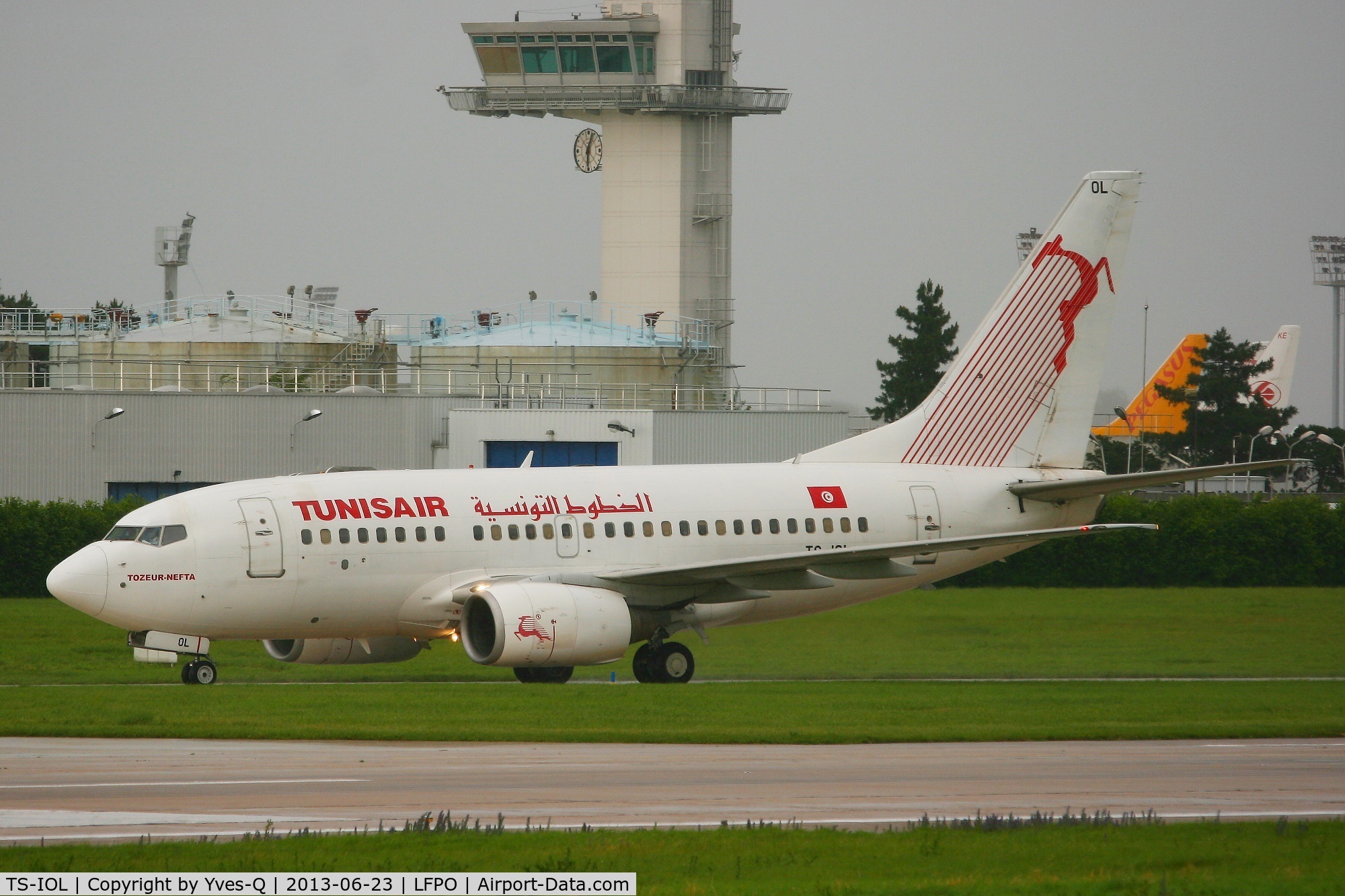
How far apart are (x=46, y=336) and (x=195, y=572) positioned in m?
48.7

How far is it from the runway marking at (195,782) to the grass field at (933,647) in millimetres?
13958

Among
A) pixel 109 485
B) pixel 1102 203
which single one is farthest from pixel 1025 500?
pixel 109 485

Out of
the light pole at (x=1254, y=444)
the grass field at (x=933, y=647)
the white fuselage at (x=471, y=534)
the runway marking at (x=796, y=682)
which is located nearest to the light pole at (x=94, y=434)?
the grass field at (x=933, y=647)

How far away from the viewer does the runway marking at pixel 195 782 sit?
16.9 meters

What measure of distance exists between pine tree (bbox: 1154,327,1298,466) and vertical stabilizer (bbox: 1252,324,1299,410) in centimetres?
81

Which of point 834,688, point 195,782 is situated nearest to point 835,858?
point 195,782

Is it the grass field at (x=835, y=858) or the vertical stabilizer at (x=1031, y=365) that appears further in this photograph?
the vertical stabilizer at (x=1031, y=365)

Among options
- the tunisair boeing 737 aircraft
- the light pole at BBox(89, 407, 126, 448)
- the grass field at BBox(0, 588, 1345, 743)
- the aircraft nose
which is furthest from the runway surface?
the light pole at BBox(89, 407, 126, 448)

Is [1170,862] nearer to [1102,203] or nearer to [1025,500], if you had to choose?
[1025,500]

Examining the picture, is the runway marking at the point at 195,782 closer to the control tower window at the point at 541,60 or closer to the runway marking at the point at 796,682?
the runway marking at the point at 796,682

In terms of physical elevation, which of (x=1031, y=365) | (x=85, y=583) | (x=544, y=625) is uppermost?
(x=1031, y=365)

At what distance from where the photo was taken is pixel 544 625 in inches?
1127

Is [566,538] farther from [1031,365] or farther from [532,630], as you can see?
[1031,365]

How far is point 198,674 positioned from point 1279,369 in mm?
98606
